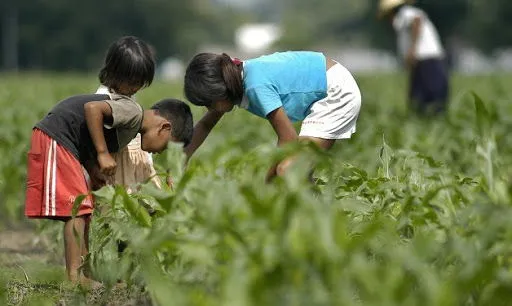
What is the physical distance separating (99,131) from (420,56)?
738 centimetres

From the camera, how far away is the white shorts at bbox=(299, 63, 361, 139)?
19.9ft

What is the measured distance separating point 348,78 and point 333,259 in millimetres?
2754

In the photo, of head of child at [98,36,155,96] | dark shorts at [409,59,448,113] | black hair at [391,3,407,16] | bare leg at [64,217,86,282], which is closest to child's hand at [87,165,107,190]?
bare leg at [64,217,86,282]

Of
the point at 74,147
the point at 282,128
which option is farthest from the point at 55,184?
the point at 282,128

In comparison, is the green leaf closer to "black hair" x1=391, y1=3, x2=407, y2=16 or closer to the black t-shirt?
the black t-shirt

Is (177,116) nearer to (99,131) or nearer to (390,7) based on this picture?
(99,131)

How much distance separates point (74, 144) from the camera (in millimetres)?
5812

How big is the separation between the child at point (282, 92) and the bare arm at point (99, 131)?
0.44 meters

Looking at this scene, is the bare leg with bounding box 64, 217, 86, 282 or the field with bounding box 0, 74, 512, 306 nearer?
the field with bounding box 0, 74, 512, 306

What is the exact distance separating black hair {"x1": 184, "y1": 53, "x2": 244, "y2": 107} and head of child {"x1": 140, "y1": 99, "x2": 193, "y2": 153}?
91mm

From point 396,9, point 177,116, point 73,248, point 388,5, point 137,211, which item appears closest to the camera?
point 137,211

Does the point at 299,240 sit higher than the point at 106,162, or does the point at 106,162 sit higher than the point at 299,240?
the point at 299,240

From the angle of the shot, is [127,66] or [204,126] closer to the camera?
[127,66]

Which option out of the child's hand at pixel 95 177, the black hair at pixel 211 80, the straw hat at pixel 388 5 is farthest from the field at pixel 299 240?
the straw hat at pixel 388 5
